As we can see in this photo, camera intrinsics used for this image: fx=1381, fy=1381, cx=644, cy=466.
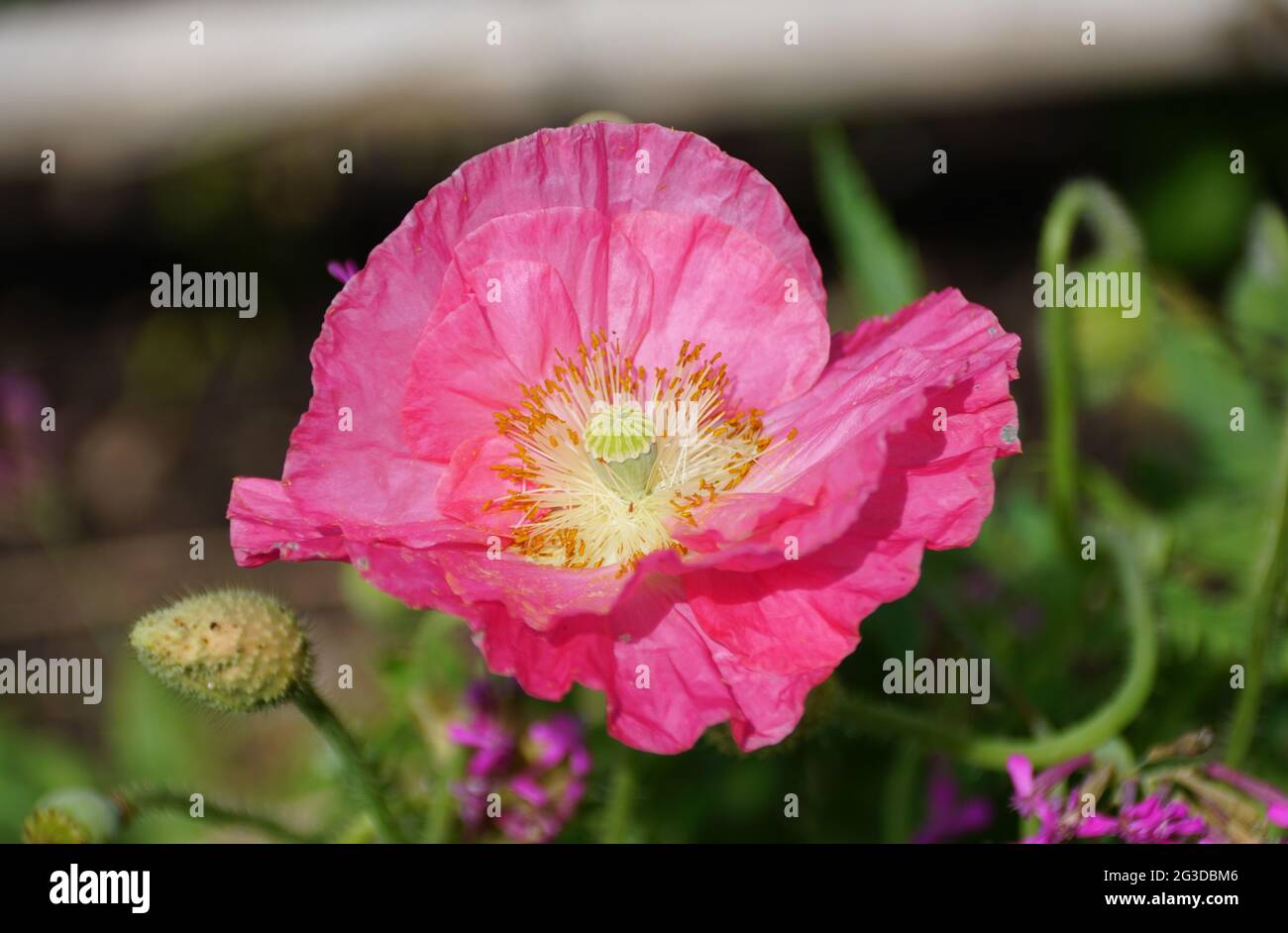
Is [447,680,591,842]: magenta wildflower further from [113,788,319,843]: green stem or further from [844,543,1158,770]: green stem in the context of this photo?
[844,543,1158,770]: green stem

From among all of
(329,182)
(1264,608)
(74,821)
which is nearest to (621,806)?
(74,821)

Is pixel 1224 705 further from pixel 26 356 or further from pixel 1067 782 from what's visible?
pixel 26 356

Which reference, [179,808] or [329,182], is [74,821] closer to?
[179,808]

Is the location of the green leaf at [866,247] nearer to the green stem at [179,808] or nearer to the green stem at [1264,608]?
the green stem at [1264,608]

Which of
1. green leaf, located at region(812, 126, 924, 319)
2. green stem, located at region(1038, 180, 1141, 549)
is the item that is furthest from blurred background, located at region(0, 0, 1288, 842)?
green stem, located at region(1038, 180, 1141, 549)

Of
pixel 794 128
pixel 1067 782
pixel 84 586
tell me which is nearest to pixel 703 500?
pixel 1067 782

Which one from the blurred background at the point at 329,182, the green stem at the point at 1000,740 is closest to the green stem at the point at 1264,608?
the green stem at the point at 1000,740
